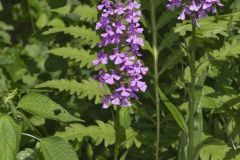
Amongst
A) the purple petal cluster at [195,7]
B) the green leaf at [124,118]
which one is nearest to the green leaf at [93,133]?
the green leaf at [124,118]

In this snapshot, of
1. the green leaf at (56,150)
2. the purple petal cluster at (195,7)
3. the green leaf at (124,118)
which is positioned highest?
the purple petal cluster at (195,7)

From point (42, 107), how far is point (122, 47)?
21.6 inches

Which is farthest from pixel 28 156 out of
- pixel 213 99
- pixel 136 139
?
pixel 213 99

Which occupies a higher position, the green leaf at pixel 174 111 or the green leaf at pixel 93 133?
the green leaf at pixel 174 111

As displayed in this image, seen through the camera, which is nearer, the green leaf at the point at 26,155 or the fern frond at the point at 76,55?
the green leaf at the point at 26,155

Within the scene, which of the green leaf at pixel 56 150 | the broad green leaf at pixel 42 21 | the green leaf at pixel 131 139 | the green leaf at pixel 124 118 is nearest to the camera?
the green leaf at pixel 56 150

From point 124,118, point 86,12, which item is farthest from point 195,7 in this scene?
point 86,12

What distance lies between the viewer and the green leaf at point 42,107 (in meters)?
2.74

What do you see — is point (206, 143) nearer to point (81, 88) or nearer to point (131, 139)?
point (131, 139)

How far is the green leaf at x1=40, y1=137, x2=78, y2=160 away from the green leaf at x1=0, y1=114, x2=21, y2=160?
0.58ft

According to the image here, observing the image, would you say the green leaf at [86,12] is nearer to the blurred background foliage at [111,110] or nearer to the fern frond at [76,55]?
the blurred background foliage at [111,110]

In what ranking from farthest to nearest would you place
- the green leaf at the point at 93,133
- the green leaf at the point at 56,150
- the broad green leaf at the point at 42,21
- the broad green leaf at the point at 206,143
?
the broad green leaf at the point at 42,21, the green leaf at the point at 93,133, the broad green leaf at the point at 206,143, the green leaf at the point at 56,150

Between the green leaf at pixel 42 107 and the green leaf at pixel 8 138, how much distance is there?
0.14 m

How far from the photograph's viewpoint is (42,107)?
276 cm
